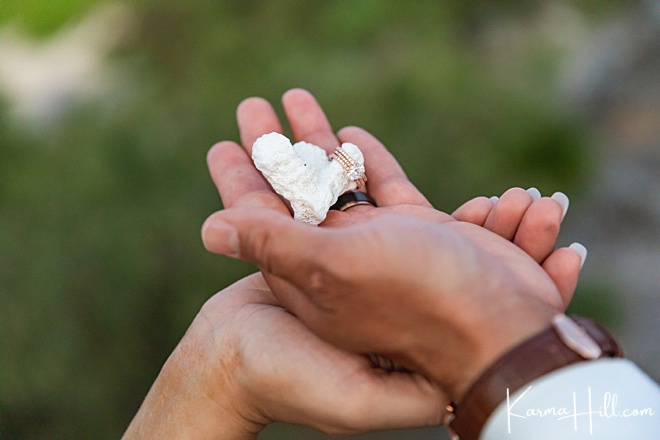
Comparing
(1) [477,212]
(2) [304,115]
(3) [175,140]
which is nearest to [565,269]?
(1) [477,212]

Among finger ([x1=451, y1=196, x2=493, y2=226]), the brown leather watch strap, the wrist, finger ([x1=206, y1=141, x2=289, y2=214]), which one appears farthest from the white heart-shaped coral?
the brown leather watch strap

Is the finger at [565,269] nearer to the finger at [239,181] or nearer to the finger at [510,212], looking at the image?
the finger at [510,212]

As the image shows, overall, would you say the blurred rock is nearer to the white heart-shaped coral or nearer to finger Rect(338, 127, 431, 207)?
finger Rect(338, 127, 431, 207)

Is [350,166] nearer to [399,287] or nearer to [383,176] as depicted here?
[383,176]

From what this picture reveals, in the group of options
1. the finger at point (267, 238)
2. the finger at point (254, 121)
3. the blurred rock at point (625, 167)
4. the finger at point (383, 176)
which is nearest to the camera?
the finger at point (267, 238)

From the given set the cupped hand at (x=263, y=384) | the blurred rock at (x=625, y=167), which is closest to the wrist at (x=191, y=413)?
the cupped hand at (x=263, y=384)
